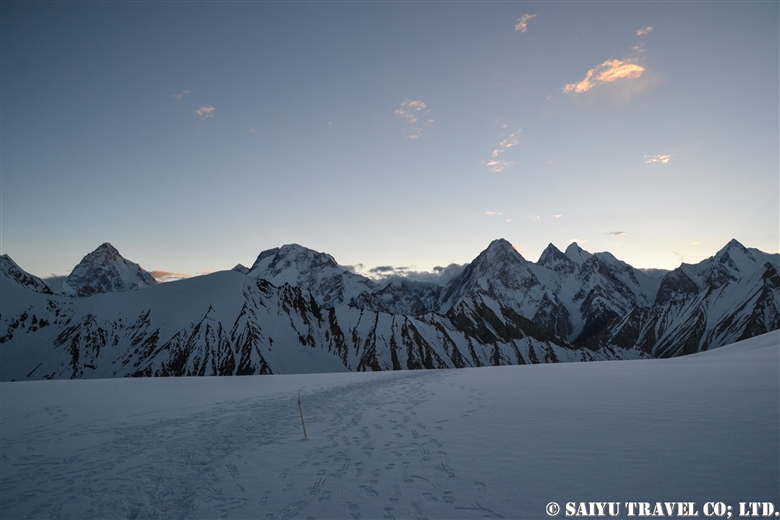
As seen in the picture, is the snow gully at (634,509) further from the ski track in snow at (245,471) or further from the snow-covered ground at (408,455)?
the ski track in snow at (245,471)

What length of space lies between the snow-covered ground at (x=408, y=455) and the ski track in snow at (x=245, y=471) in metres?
0.05

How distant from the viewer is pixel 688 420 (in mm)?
12484

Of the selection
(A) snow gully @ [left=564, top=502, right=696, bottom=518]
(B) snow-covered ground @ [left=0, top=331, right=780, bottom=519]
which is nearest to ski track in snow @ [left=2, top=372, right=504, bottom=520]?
(B) snow-covered ground @ [left=0, top=331, right=780, bottom=519]

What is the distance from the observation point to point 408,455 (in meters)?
11.4

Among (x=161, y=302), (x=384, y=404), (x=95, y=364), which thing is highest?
(x=161, y=302)

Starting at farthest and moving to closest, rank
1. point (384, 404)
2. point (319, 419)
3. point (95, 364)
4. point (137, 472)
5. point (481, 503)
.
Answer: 1. point (95, 364)
2. point (384, 404)
3. point (319, 419)
4. point (137, 472)
5. point (481, 503)

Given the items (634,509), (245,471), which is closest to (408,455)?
(245,471)

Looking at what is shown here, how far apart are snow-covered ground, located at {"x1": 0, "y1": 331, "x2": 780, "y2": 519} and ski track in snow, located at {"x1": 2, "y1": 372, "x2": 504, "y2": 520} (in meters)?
0.05

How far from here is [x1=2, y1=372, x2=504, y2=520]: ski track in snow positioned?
28.5ft

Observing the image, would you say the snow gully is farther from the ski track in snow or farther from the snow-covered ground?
the ski track in snow

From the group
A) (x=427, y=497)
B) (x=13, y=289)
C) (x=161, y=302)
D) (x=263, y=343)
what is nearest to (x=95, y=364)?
(x=161, y=302)

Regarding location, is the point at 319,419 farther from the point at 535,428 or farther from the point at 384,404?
the point at 535,428

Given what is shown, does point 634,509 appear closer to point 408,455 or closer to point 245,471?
point 408,455

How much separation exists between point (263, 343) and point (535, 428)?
158 m
